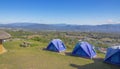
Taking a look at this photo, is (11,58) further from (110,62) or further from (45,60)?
(110,62)

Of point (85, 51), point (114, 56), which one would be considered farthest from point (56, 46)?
point (114, 56)

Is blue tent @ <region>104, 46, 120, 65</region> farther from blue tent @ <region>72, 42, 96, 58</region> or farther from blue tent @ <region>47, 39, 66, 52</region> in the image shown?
blue tent @ <region>47, 39, 66, 52</region>

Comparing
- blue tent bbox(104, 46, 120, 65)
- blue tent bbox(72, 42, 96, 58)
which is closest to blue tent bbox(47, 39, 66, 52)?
blue tent bbox(72, 42, 96, 58)

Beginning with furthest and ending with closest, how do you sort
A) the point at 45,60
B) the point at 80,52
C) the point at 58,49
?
the point at 58,49 < the point at 80,52 < the point at 45,60

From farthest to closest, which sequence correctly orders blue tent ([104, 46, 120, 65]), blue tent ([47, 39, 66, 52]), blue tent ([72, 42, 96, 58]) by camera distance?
blue tent ([47, 39, 66, 52]) < blue tent ([72, 42, 96, 58]) < blue tent ([104, 46, 120, 65])

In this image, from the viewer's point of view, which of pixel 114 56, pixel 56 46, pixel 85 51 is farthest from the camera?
pixel 56 46

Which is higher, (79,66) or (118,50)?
(118,50)


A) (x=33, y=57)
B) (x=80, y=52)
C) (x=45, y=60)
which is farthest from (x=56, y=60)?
(x=80, y=52)

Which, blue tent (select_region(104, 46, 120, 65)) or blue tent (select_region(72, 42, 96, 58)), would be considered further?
blue tent (select_region(72, 42, 96, 58))

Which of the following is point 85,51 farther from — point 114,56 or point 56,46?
point 56,46

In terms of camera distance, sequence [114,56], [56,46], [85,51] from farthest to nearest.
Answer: [56,46] < [85,51] < [114,56]

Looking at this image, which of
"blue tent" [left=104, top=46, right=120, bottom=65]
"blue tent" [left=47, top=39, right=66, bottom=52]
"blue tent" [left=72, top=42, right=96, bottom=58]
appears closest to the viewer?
"blue tent" [left=104, top=46, right=120, bottom=65]
